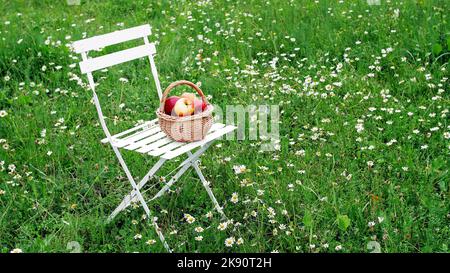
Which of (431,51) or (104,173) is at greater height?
(431,51)

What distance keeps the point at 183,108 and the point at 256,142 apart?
3.91 ft

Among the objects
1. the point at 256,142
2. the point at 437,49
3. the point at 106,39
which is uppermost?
the point at 106,39

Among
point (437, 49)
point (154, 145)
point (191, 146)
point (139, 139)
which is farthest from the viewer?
point (437, 49)

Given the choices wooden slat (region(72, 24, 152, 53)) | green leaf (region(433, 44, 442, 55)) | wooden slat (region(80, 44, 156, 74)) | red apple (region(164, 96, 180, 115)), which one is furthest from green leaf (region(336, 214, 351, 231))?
green leaf (region(433, 44, 442, 55))

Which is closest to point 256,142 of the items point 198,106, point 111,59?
point 198,106

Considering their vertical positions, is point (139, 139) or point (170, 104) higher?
point (170, 104)

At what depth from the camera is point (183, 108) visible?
3.59 meters

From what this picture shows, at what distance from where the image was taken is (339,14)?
6.32 metres

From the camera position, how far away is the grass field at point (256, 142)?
3.74m

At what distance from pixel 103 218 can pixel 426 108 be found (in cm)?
252

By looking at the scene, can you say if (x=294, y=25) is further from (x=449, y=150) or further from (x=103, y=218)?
(x=103, y=218)

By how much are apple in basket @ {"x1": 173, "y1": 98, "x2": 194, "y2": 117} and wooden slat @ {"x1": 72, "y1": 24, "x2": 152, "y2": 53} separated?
569 millimetres

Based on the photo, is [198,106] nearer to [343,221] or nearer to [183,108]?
[183,108]

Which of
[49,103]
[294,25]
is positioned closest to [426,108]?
[294,25]
